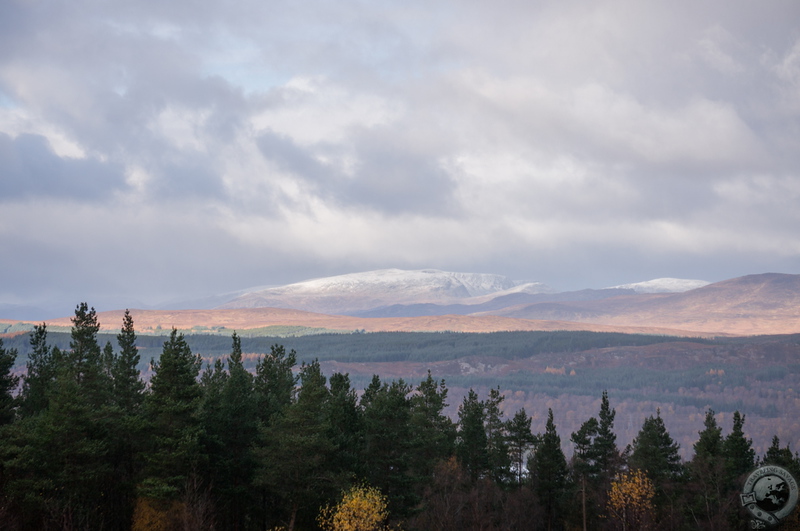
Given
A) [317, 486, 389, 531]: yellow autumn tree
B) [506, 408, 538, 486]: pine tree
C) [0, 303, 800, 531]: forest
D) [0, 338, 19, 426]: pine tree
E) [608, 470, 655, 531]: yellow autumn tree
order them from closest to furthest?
[0, 303, 800, 531]: forest → [317, 486, 389, 531]: yellow autumn tree → [0, 338, 19, 426]: pine tree → [608, 470, 655, 531]: yellow autumn tree → [506, 408, 538, 486]: pine tree

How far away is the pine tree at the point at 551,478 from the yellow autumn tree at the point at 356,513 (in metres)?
35.4

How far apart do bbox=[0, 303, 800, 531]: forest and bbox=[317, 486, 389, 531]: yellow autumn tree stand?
0.16 metres

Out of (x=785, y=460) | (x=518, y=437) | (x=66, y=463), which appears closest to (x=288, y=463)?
(x=66, y=463)

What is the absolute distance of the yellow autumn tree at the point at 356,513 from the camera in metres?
52.0

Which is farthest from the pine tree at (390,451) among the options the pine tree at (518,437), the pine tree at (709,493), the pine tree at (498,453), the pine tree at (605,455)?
the pine tree at (605,455)

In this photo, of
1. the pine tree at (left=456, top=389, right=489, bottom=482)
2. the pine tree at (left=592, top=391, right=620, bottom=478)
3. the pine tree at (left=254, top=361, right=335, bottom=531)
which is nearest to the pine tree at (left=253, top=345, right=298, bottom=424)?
the pine tree at (left=254, top=361, right=335, bottom=531)

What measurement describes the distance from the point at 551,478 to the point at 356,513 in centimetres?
4032

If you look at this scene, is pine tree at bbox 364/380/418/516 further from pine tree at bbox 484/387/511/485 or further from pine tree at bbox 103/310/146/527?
pine tree at bbox 484/387/511/485

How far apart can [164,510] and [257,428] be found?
1294cm

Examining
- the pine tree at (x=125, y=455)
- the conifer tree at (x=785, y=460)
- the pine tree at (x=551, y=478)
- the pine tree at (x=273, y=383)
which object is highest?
the pine tree at (x=273, y=383)

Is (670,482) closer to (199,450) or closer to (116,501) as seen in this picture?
(199,450)

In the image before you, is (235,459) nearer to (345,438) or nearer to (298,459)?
(298,459)

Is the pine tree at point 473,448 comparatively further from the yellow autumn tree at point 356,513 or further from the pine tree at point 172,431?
the pine tree at point 172,431

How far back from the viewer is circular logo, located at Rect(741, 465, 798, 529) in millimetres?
47781
